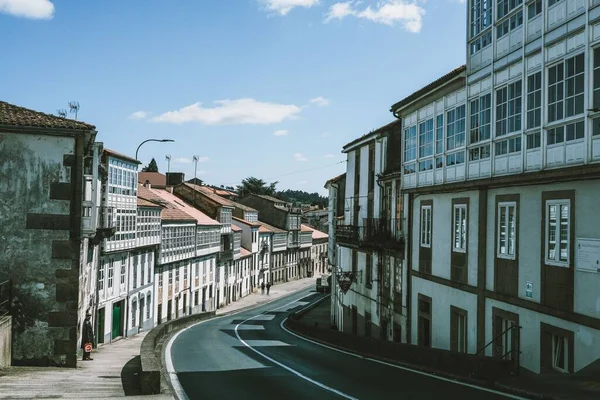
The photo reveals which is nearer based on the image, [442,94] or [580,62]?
[580,62]

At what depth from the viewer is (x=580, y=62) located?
1557 centimetres

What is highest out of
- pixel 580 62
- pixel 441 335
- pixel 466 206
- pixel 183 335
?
pixel 580 62

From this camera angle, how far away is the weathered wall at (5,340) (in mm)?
19109

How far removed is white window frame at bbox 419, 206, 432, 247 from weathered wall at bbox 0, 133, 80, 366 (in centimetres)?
1358

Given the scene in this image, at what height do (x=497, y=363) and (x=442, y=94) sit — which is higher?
(x=442, y=94)

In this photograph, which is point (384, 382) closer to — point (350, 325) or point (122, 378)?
point (122, 378)

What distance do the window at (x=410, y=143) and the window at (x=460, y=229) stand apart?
456 cm

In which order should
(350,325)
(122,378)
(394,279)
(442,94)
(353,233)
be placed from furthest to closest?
(350,325) → (353,233) → (394,279) → (442,94) → (122,378)

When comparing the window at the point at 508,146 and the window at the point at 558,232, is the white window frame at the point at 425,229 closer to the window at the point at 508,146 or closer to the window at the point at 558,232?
the window at the point at 508,146

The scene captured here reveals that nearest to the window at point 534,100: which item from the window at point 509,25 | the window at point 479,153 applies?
the window at point 509,25

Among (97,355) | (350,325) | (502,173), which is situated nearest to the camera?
(502,173)

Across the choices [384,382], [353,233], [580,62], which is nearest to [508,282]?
[384,382]

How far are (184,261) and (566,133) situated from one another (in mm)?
45183

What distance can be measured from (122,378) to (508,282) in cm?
1136
